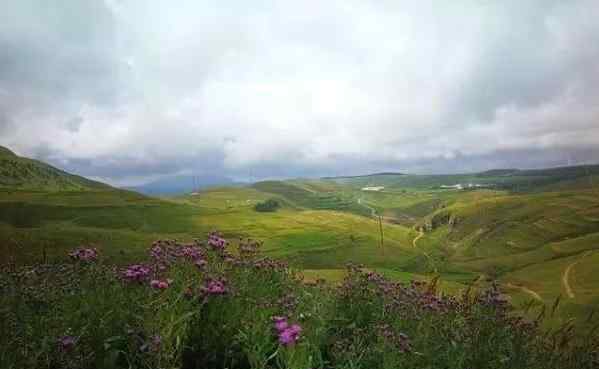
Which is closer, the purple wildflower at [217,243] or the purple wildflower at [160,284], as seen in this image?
the purple wildflower at [160,284]

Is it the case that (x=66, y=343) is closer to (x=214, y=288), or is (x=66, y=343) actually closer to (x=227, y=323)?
(x=214, y=288)

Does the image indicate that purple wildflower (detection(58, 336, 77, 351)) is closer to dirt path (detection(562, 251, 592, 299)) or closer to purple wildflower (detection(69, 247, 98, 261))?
purple wildflower (detection(69, 247, 98, 261))

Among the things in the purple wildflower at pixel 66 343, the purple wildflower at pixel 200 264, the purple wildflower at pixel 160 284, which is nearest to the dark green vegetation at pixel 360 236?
the purple wildflower at pixel 200 264

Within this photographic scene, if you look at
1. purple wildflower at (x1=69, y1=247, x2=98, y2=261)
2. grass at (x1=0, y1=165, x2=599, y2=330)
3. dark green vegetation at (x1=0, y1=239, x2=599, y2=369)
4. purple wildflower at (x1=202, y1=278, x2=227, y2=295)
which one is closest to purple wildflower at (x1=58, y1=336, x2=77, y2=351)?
dark green vegetation at (x1=0, y1=239, x2=599, y2=369)

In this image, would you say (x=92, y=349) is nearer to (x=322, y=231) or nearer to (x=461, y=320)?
(x=461, y=320)

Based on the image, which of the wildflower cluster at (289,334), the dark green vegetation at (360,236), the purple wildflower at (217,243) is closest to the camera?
the wildflower cluster at (289,334)

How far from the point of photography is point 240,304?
629cm

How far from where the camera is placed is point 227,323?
6.11 metres

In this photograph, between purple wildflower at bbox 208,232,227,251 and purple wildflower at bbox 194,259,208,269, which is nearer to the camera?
purple wildflower at bbox 194,259,208,269

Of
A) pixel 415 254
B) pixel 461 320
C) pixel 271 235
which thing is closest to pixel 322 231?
pixel 271 235

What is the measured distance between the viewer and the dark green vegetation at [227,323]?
4781mm

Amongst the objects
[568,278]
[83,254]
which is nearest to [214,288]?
[83,254]

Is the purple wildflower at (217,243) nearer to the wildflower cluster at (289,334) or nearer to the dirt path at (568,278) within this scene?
the wildflower cluster at (289,334)

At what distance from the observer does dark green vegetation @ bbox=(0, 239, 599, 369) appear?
4.78m
